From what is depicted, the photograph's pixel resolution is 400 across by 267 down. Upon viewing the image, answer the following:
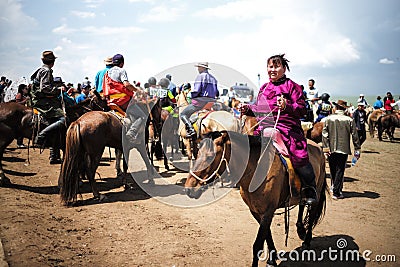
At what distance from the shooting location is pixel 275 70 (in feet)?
12.4

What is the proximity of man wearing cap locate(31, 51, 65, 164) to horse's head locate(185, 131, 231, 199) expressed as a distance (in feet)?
16.1

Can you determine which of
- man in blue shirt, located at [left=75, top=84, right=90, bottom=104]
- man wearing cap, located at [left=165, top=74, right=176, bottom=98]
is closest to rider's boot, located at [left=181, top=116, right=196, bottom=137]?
man wearing cap, located at [left=165, top=74, right=176, bottom=98]

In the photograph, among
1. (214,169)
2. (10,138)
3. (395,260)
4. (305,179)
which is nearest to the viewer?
(214,169)

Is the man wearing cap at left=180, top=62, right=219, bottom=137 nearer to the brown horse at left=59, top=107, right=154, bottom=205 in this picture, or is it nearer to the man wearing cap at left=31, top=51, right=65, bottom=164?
the brown horse at left=59, top=107, right=154, bottom=205

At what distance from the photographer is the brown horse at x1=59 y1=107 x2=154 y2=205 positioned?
19.5ft

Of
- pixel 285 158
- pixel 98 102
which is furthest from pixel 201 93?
pixel 285 158

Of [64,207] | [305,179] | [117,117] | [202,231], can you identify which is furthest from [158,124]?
[305,179]

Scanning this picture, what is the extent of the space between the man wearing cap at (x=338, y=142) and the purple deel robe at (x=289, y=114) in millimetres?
3372

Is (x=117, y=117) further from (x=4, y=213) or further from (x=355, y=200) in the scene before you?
(x=355, y=200)

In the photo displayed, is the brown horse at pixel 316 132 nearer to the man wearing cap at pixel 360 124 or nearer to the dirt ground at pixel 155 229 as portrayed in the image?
the dirt ground at pixel 155 229

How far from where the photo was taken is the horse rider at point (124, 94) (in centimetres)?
699

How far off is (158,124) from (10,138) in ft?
11.5

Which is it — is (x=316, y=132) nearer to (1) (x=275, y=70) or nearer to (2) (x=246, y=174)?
(1) (x=275, y=70)

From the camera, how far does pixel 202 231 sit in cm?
508
